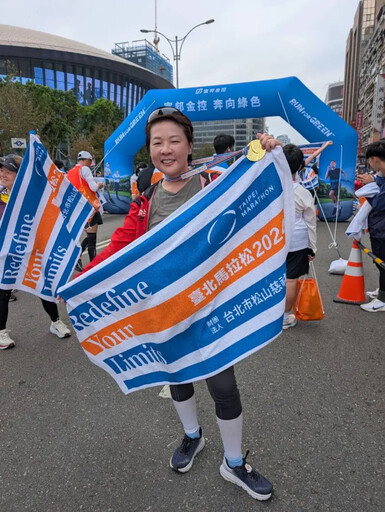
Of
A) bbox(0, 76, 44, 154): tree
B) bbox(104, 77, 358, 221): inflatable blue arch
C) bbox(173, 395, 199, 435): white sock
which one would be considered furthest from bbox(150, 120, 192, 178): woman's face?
bbox(0, 76, 44, 154): tree

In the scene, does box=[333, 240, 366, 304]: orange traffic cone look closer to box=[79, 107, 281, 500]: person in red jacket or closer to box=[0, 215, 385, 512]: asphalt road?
box=[0, 215, 385, 512]: asphalt road

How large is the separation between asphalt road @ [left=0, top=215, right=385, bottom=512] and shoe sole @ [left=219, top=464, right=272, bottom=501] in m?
0.03

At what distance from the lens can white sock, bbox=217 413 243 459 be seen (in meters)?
1.67

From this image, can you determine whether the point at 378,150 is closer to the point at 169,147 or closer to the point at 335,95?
the point at 169,147

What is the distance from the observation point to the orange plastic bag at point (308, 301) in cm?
347

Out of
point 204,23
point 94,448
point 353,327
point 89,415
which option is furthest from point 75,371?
point 204,23

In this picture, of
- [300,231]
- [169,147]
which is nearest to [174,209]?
[169,147]

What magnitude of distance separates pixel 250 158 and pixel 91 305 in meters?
0.99

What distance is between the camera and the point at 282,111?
10.5m

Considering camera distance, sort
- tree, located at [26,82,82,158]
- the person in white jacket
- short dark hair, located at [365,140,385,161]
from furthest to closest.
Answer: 1. tree, located at [26,82,82,158]
2. short dark hair, located at [365,140,385,161]
3. the person in white jacket

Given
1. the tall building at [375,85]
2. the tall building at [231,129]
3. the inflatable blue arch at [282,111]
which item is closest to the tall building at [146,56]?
the tall building at [231,129]

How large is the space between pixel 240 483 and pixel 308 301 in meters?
2.11

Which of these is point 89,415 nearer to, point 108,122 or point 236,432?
point 236,432

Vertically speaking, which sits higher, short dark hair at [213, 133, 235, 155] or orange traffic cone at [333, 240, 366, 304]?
short dark hair at [213, 133, 235, 155]
